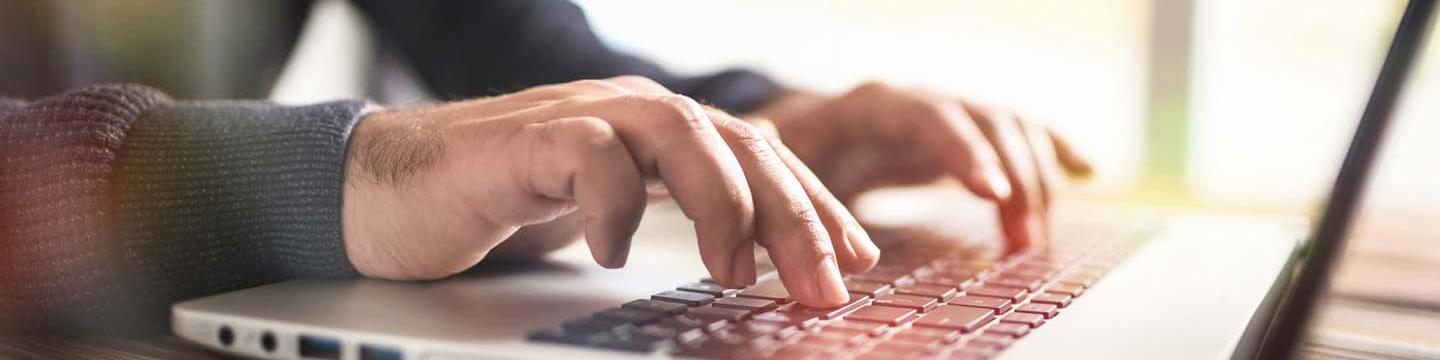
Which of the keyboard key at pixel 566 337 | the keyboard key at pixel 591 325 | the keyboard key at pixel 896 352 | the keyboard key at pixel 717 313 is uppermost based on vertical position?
the keyboard key at pixel 566 337

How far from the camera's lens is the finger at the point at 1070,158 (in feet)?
2.80

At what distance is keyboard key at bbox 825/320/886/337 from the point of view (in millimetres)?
365

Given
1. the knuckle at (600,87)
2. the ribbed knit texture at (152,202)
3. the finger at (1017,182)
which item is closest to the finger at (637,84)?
the knuckle at (600,87)

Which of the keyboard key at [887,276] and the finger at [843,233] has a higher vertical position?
the finger at [843,233]

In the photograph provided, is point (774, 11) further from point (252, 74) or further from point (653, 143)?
point (653, 143)

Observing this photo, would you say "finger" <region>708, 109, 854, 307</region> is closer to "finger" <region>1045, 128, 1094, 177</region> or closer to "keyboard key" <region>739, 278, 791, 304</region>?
"keyboard key" <region>739, 278, 791, 304</region>

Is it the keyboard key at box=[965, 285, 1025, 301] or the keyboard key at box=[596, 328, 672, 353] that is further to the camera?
the keyboard key at box=[965, 285, 1025, 301]

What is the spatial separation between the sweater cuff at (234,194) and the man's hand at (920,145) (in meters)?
0.36

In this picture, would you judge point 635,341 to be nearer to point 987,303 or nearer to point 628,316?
point 628,316

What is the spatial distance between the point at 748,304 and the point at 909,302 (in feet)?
0.19

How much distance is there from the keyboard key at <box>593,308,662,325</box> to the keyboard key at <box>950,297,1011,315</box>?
0.37ft

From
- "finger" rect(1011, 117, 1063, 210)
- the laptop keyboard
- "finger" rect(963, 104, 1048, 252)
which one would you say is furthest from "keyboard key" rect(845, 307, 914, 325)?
"finger" rect(1011, 117, 1063, 210)

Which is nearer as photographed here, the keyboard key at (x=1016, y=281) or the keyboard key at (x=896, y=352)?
the keyboard key at (x=896, y=352)

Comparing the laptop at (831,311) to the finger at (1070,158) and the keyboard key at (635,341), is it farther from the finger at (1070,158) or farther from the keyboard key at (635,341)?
the finger at (1070,158)
